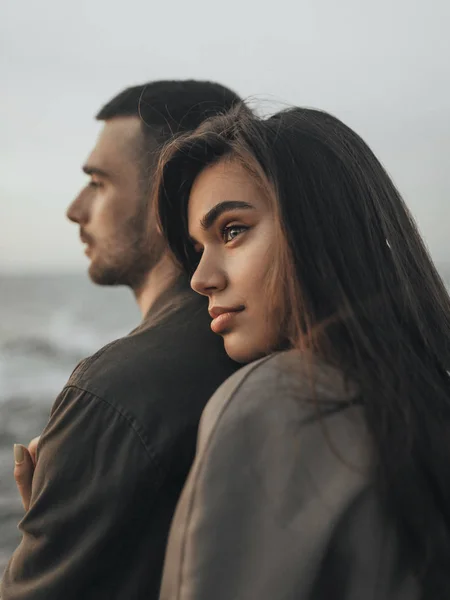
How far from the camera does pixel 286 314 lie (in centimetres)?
80

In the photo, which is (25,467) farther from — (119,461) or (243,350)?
(243,350)

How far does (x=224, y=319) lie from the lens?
0.86 meters

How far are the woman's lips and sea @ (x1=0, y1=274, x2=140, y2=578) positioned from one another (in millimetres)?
1084

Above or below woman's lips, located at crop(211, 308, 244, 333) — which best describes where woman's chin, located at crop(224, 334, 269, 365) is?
below

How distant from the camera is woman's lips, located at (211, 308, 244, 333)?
85 cm

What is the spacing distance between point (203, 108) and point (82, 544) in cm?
64

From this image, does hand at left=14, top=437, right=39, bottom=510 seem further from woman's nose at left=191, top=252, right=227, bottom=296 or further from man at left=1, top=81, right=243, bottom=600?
woman's nose at left=191, top=252, right=227, bottom=296

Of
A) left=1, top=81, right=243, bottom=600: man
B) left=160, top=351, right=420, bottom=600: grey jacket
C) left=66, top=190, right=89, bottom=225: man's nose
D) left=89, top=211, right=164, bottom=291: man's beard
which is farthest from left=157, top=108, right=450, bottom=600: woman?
left=66, top=190, right=89, bottom=225: man's nose

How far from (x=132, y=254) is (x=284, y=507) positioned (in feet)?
1.91

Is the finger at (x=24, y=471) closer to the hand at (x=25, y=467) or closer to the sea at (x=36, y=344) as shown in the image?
the hand at (x=25, y=467)

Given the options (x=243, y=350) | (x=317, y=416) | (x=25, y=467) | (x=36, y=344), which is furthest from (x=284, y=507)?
(x=36, y=344)

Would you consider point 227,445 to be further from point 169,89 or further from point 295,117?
point 169,89

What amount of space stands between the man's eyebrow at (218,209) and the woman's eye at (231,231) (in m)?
0.02

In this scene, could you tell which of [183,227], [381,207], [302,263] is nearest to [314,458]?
[302,263]
